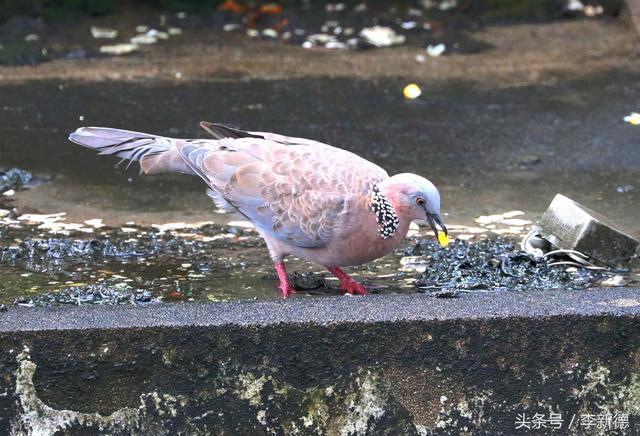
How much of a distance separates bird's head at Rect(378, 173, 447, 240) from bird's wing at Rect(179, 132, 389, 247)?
0.36 feet

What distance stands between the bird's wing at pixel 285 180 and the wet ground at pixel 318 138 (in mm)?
301

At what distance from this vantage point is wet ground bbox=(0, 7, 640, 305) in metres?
4.43

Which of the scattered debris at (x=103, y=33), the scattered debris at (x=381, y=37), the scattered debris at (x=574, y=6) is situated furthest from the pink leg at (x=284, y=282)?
the scattered debris at (x=574, y=6)

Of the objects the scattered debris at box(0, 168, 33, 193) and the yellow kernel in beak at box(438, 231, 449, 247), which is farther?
the scattered debris at box(0, 168, 33, 193)

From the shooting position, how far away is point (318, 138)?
6.16m

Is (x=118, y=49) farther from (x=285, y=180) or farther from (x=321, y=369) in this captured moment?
(x=321, y=369)

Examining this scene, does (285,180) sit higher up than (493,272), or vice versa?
(285,180)

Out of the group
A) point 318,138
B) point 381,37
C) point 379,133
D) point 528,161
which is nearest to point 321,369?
point 528,161

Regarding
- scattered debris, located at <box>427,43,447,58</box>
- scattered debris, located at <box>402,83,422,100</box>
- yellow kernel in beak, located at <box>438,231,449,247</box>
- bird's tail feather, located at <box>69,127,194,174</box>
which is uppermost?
bird's tail feather, located at <box>69,127,194,174</box>

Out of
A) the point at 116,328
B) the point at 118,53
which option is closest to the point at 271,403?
the point at 116,328

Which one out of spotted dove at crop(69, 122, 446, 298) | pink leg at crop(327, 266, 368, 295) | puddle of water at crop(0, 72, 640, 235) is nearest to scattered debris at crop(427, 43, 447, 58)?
puddle of water at crop(0, 72, 640, 235)

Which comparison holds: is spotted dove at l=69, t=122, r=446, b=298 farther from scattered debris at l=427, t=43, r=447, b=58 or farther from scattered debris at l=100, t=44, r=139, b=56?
scattered debris at l=427, t=43, r=447, b=58

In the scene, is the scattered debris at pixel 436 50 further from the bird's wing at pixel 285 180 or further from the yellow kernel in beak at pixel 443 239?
the yellow kernel in beak at pixel 443 239

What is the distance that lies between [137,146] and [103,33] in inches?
157
